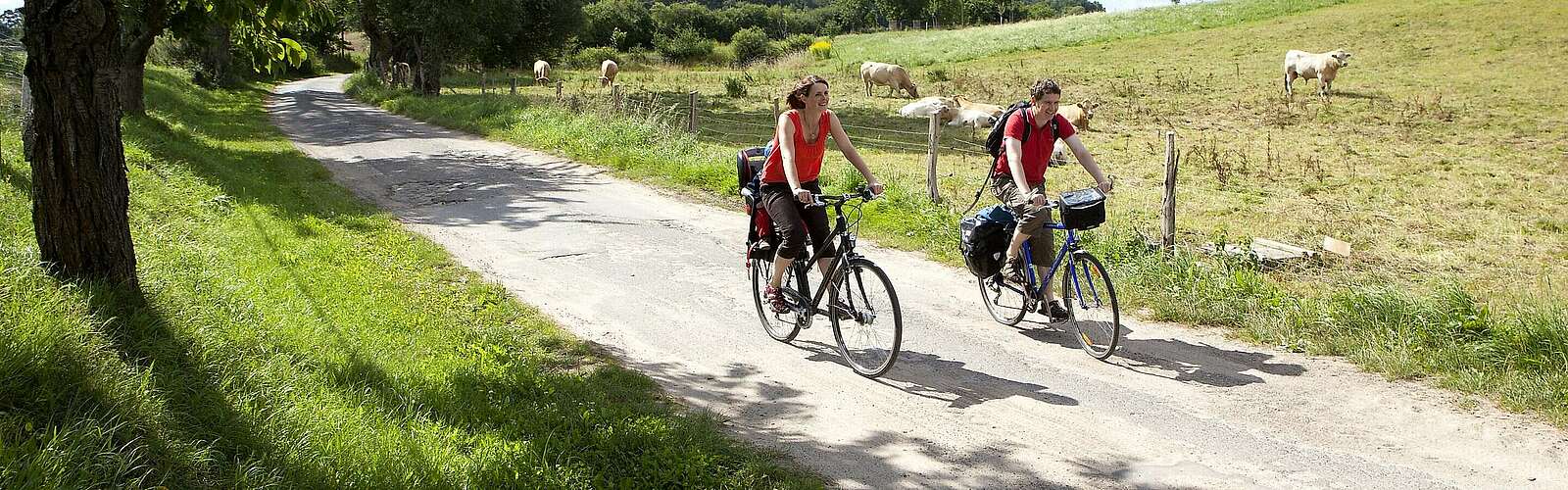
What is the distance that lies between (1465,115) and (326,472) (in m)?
21.8

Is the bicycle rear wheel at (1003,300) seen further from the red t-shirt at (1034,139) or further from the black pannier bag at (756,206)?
the black pannier bag at (756,206)

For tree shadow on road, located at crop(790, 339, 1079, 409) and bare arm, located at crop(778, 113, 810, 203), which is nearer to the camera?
tree shadow on road, located at crop(790, 339, 1079, 409)

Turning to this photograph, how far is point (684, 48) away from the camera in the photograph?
69125 mm

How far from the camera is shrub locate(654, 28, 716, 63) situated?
68062 mm

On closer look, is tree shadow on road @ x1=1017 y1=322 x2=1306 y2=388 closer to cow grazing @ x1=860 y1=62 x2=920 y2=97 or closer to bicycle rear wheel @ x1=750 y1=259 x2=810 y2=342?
bicycle rear wheel @ x1=750 y1=259 x2=810 y2=342

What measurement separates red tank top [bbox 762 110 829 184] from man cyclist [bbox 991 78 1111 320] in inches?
47.8

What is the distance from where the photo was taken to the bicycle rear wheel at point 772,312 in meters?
6.39

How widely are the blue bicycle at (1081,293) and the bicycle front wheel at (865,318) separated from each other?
1.17 meters

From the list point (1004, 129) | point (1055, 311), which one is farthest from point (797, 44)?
point (1055, 311)

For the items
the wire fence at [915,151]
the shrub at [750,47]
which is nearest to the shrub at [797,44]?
the shrub at [750,47]

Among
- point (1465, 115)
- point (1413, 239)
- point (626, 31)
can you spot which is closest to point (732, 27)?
point (626, 31)

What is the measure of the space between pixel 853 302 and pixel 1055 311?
4.83 feet

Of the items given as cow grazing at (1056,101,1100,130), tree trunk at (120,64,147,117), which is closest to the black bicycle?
cow grazing at (1056,101,1100,130)

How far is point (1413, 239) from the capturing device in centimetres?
1050
